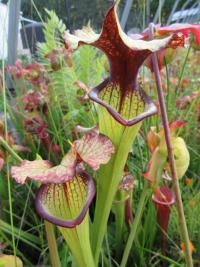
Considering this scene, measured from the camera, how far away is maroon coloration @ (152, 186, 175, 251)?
0.72m

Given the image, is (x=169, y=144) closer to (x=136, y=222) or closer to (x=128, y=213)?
(x=136, y=222)

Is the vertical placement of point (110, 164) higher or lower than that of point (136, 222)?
higher

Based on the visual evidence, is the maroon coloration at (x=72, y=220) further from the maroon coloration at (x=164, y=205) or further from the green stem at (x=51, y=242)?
the maroon coloration at (x=164, y=205)

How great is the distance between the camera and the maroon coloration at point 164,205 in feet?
2.36

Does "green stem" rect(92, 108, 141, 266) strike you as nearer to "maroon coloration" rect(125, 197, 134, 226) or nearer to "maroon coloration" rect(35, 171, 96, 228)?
"maroon coloration" rect(35, 171, 96, 228)

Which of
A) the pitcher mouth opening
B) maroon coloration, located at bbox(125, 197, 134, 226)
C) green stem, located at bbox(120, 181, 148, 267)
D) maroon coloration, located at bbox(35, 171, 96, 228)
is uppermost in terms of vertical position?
the pitcher mouth opening

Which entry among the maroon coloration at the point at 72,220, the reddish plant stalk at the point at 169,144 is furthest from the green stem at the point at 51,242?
the reddish plant stalk at the point at 169,144

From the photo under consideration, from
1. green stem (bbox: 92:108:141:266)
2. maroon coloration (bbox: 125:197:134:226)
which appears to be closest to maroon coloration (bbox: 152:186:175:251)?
maroon coloration (bbox: 125:197:134:226)

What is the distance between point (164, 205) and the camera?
78cm

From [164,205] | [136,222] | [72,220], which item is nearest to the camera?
[72,220]

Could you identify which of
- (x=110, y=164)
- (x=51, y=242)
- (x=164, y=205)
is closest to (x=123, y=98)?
(x=110, y=164)

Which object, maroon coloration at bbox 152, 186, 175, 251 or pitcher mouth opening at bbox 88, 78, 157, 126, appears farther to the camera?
maroon coloration at bbox 152, 186, 175, 251

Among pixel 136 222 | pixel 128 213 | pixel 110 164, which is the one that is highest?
pixel 110 164

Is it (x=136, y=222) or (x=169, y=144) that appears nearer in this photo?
(x=169, y=144)
